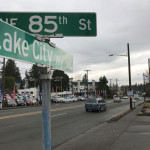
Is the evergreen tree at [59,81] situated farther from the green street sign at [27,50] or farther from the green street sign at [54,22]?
the green street sign at [54,22]

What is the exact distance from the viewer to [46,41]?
10.00 feet

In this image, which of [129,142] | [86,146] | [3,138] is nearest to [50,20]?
[86,146]

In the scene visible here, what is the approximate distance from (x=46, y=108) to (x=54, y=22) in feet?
3.97

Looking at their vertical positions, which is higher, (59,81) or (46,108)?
(59,81)

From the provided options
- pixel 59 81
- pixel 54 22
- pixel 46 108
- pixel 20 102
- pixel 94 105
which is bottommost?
pixel 20 102

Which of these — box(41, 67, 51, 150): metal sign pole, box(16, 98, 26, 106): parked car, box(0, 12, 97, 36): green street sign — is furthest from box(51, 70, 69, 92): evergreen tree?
box(0, 12, 97, 36): green street sign

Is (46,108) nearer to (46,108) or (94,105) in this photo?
(46,108)

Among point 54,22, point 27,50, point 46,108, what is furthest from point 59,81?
point 27,50

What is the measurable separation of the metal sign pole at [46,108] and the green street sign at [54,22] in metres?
0.56

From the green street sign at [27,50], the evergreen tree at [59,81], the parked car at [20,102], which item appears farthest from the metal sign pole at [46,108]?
the evergreen tree at [59,81]

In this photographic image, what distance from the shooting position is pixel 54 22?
10.6 feet

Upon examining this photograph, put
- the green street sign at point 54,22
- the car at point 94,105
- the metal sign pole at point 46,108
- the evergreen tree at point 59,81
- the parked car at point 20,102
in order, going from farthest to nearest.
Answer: the evergreen tree at point 59,81
the parked car at point 20,102
the car at point 94,105
the metal sign pole at point 46,108
the green street sign at point 54,22

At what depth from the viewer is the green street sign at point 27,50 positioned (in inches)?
90.8

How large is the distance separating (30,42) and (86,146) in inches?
223
